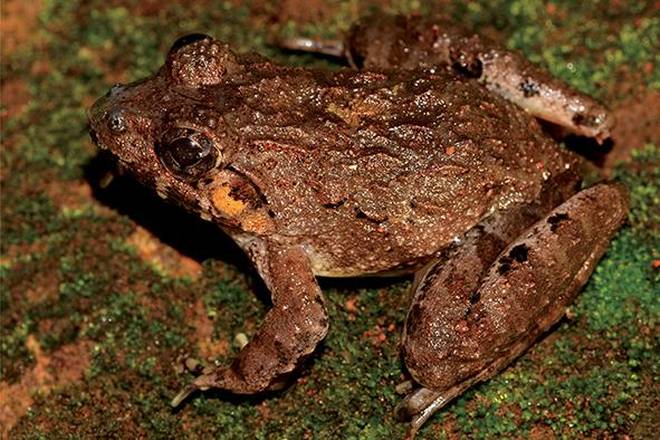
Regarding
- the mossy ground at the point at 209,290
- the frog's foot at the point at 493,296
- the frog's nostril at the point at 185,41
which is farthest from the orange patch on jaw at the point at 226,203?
the frog's foot at the point at 493,296

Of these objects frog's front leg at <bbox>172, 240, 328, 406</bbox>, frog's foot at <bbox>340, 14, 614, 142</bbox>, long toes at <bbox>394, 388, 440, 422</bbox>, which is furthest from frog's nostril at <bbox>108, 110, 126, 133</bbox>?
long toes at <bbox>394, 388, 440, 422</bbox>

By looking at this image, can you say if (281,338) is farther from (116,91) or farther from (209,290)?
(116,91)

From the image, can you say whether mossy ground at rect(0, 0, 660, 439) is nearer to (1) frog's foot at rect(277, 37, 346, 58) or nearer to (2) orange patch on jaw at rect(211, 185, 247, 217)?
(1) frog's foot at rect(277, 37, 346, 58)

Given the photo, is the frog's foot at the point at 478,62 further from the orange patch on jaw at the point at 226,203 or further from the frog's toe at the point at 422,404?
the frog's toe at the point at 422,404

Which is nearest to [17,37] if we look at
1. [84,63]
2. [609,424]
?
[84,63]

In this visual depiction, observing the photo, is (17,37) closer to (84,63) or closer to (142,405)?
(84,63)

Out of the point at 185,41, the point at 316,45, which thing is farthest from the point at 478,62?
the point at 185,41

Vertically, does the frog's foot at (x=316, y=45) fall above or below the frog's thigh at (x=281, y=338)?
above

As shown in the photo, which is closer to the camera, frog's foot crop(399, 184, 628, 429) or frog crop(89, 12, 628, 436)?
frog's foot crop(399, 184, 628, 429)
